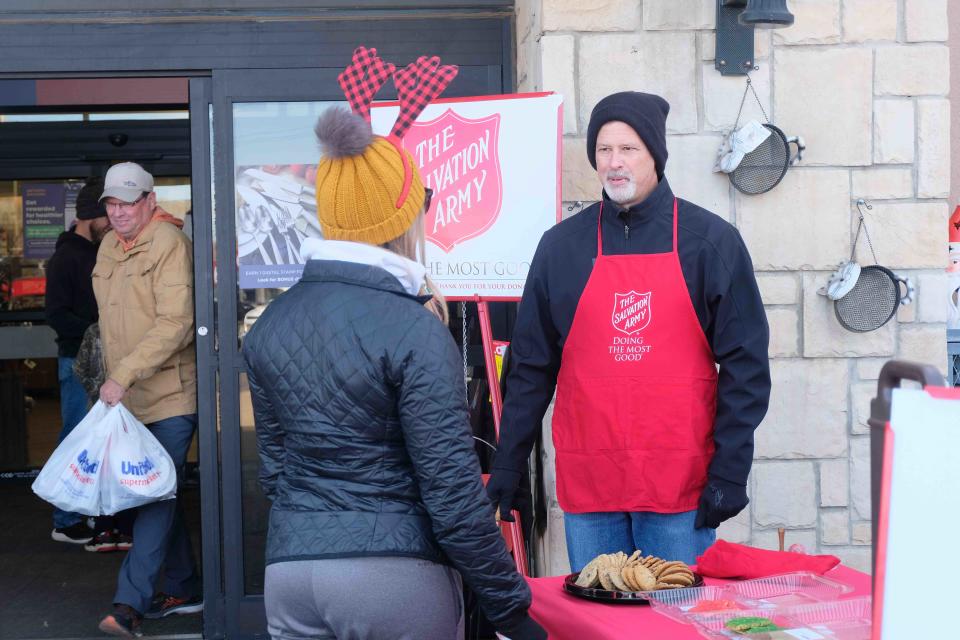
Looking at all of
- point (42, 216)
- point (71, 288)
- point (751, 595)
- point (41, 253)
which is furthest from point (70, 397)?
point (751, 595)

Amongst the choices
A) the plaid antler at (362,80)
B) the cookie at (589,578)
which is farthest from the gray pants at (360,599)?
the plaid antler at (362,80)

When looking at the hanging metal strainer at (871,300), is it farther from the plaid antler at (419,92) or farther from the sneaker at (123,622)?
the sneaker at (123,622)

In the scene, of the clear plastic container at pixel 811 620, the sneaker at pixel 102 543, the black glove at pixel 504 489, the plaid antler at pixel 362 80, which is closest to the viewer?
the clear plastic container at pixel 811 620

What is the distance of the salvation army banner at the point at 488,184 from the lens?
11.7ft

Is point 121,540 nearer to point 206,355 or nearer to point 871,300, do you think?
point 206,355

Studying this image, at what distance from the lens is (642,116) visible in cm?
277

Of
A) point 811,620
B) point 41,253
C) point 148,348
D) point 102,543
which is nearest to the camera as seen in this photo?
point 811,620

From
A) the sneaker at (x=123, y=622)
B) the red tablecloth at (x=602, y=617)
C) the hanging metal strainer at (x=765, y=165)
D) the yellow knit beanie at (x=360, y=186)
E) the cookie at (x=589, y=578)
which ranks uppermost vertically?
the hanging metal strainer at (x=765, y=165)

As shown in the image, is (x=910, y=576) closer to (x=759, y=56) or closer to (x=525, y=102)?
(x=525, y=102)

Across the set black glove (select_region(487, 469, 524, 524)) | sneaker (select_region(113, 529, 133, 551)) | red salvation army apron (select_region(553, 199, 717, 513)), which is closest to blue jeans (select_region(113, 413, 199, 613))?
sneaker (select_region(113, 529, 133, 551))

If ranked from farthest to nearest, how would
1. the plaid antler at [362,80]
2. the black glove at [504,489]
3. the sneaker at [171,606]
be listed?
the sneaker at [171,606]
the plaid antler at [362,80]
the black glove at [504,489]

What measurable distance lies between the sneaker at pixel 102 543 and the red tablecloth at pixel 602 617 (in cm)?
418

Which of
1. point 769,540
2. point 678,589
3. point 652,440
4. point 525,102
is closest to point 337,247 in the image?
point 678,589

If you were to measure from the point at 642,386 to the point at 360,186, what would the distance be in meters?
1.01
